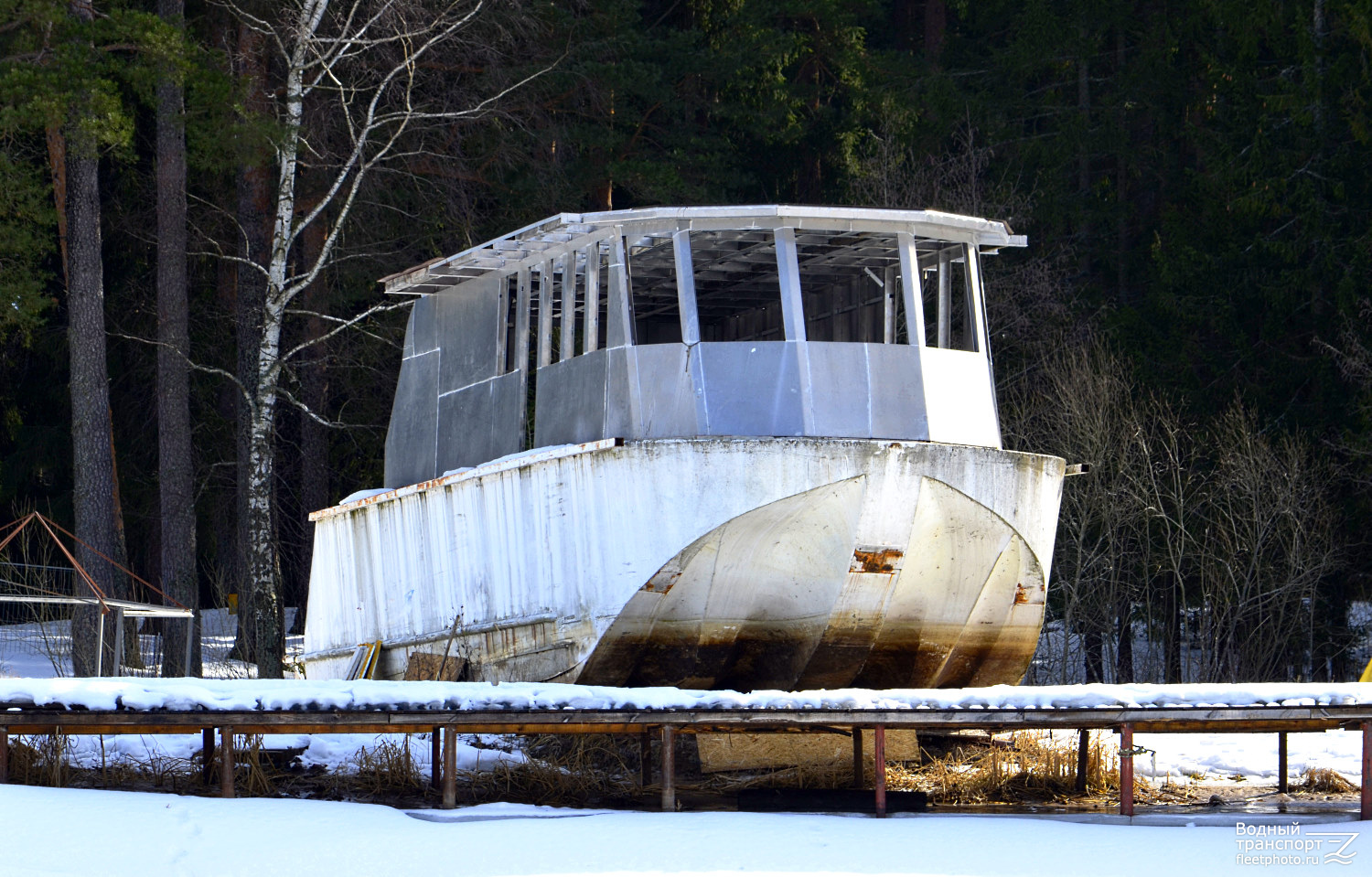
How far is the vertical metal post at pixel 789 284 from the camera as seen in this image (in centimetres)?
1228

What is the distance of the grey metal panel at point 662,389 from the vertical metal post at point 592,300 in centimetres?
75

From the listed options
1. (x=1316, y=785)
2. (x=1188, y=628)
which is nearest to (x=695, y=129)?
(x=1188, y=628)

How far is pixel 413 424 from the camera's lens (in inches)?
636

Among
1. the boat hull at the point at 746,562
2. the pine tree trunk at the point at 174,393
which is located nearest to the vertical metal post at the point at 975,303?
the boat hull at the point at 746,562

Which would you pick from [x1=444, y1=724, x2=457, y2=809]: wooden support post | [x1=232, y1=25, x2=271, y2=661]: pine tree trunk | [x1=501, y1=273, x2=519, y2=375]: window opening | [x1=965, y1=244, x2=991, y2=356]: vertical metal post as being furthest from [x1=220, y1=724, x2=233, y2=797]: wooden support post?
[x1=232, y1=25, x2=271, y2=661]: pine tree trunk

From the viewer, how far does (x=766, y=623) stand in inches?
504

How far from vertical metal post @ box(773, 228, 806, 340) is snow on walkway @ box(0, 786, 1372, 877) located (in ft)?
12.5

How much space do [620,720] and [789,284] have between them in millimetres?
3872

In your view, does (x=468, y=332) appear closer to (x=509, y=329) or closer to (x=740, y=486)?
(x=509, y=329)

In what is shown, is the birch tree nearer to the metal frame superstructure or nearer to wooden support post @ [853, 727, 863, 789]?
the metal frame superstructure

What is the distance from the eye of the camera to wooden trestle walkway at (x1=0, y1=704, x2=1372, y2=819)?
396 inches

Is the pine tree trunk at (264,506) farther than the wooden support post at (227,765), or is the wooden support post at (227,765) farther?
the pine tree trunk at (264,506)

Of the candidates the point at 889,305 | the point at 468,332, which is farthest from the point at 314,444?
the point at 889,305

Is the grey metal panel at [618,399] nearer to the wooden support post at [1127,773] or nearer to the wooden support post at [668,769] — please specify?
the wooden support post at [668,769]
